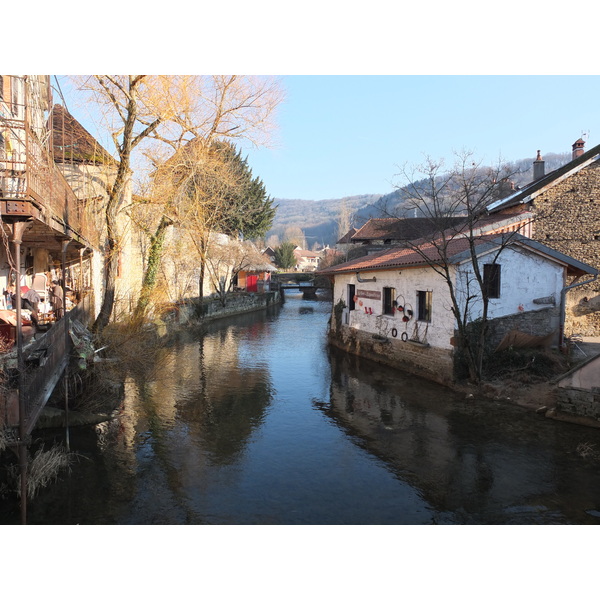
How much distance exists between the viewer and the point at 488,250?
14164 millimetres

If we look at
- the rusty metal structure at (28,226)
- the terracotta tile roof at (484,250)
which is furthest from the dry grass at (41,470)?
the terracotta tile roof at (484,250)

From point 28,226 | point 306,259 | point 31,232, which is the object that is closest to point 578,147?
point 31,232

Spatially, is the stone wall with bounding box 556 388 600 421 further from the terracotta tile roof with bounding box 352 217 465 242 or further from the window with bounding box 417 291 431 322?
the terracotta tile roof with bounding box 352 217 465 242

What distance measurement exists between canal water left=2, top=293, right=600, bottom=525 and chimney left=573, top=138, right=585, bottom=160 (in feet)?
55.9

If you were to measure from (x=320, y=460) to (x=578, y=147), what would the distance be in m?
23.1

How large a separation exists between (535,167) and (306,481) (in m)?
23.9

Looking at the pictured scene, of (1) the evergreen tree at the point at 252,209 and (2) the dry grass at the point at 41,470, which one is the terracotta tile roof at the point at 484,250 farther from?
(1) the evergreen tree at the point at 252,209

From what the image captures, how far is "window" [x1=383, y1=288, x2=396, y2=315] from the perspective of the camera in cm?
1795

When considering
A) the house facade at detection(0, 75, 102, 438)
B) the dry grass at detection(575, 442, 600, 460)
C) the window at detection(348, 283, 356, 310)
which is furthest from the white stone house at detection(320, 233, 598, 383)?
the house facade at detection(0, 75, 102, 438)

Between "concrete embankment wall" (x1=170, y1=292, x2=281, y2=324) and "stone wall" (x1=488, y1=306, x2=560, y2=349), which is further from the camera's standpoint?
"concrete embankment wall" (x1=170, y1=292, x2=281, y2=324)

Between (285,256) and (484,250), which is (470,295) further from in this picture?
(285,256)

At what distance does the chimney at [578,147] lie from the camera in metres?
23.5

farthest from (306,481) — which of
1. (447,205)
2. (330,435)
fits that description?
(447,205)

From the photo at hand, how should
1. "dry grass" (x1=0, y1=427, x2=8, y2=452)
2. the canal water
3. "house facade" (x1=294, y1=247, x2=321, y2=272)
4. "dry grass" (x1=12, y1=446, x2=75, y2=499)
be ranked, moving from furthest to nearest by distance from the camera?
"house facade" (x1=294, y1=247, x2=321, y2=272), "dry grass" (x1=12, y1=446, x2=75, y2=499), the canal water, "dry grass" (x1=0, y1=427, x2=8, y2=452)
